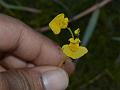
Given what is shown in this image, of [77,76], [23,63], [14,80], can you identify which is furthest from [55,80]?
[77,76]

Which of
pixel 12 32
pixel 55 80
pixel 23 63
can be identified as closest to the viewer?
pixel 55 80

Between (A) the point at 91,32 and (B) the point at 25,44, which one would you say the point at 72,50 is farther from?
(A) the point at 91,32

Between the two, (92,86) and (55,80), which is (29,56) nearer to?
(55,80)

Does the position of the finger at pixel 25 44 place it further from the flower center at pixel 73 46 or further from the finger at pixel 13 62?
the flower center at pixel 73 46

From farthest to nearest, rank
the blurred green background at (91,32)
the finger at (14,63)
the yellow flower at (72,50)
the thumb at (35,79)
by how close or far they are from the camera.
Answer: the blurred green background at (91,32) < the finger at (14,63) < the thumb at (35,79) < the yellow flower at (72,50)

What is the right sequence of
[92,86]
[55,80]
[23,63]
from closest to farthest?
1. [55,80]
2. [23,63]
3. [92,86]

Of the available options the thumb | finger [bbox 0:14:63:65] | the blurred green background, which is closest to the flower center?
the thumb

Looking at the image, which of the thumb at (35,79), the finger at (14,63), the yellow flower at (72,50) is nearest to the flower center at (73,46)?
the yellow flower at (72,50)

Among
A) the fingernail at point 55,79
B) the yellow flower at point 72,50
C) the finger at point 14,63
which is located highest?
the yellow flower at point 72,50
